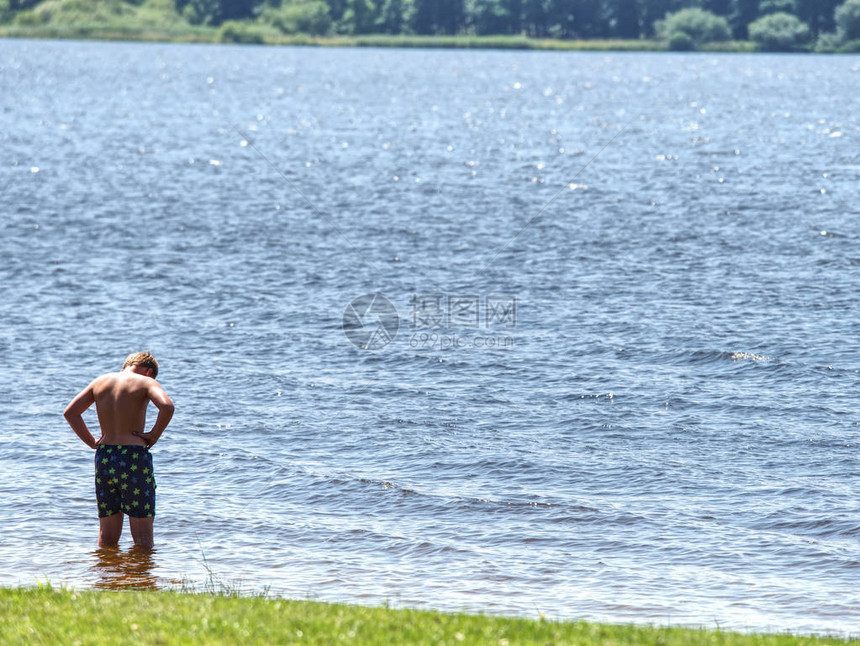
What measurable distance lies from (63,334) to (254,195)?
71.6 ft

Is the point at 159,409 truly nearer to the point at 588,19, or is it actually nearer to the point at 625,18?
the point at 625,18

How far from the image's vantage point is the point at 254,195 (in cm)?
4606

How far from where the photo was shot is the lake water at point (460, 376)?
14016mm

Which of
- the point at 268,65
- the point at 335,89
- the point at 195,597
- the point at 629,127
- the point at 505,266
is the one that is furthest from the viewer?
the point at 268,65

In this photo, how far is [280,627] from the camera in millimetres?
9891

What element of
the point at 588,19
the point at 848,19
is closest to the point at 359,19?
the point at 588,19

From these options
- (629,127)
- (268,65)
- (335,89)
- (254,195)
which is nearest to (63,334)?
(254,195)

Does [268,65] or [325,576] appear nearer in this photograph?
[325,576]

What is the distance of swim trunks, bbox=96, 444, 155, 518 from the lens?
13.0 m

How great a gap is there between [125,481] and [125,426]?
718 millimetres

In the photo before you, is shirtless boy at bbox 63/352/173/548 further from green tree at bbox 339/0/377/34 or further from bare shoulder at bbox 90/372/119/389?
green tree at bbox 339/0/377/34

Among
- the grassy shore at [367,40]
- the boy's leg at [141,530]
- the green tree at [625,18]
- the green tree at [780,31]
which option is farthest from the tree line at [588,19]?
the boy's leg at [141,530]

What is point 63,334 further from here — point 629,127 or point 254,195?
point 629,127

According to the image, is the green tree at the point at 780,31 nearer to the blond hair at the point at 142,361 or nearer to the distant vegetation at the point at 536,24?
the distant vegetation at the point at 536,24
